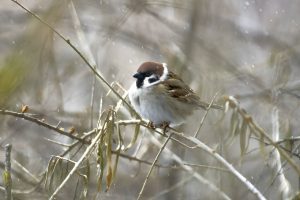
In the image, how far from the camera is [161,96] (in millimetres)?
3627

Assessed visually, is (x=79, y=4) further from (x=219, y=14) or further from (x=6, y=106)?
(x=6, y=106)

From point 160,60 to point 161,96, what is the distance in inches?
49.7

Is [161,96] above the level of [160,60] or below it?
below

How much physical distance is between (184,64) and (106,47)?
3.23ft

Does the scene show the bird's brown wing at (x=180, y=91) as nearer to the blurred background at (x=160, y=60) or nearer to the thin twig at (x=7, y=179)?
the blurred background at (x=160, y=60)

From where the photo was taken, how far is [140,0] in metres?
4.41

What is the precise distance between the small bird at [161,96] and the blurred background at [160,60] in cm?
11

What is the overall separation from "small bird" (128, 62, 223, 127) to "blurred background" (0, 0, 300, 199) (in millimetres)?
105

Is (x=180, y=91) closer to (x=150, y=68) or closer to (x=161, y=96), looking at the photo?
(x=161, y=96)

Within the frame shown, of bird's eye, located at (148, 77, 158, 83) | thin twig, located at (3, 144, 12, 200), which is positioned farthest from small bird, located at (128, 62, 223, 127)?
thin twig, located at (3, 144, 12, 200)

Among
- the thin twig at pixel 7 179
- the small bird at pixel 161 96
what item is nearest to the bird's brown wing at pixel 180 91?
the small bird at pixel 161 96

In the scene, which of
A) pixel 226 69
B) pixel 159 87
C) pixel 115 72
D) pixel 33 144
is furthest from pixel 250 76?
pixel 33 144

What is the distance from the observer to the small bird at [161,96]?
139 inches

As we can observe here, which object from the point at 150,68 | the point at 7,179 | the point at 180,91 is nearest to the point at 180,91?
the point at 180,91
